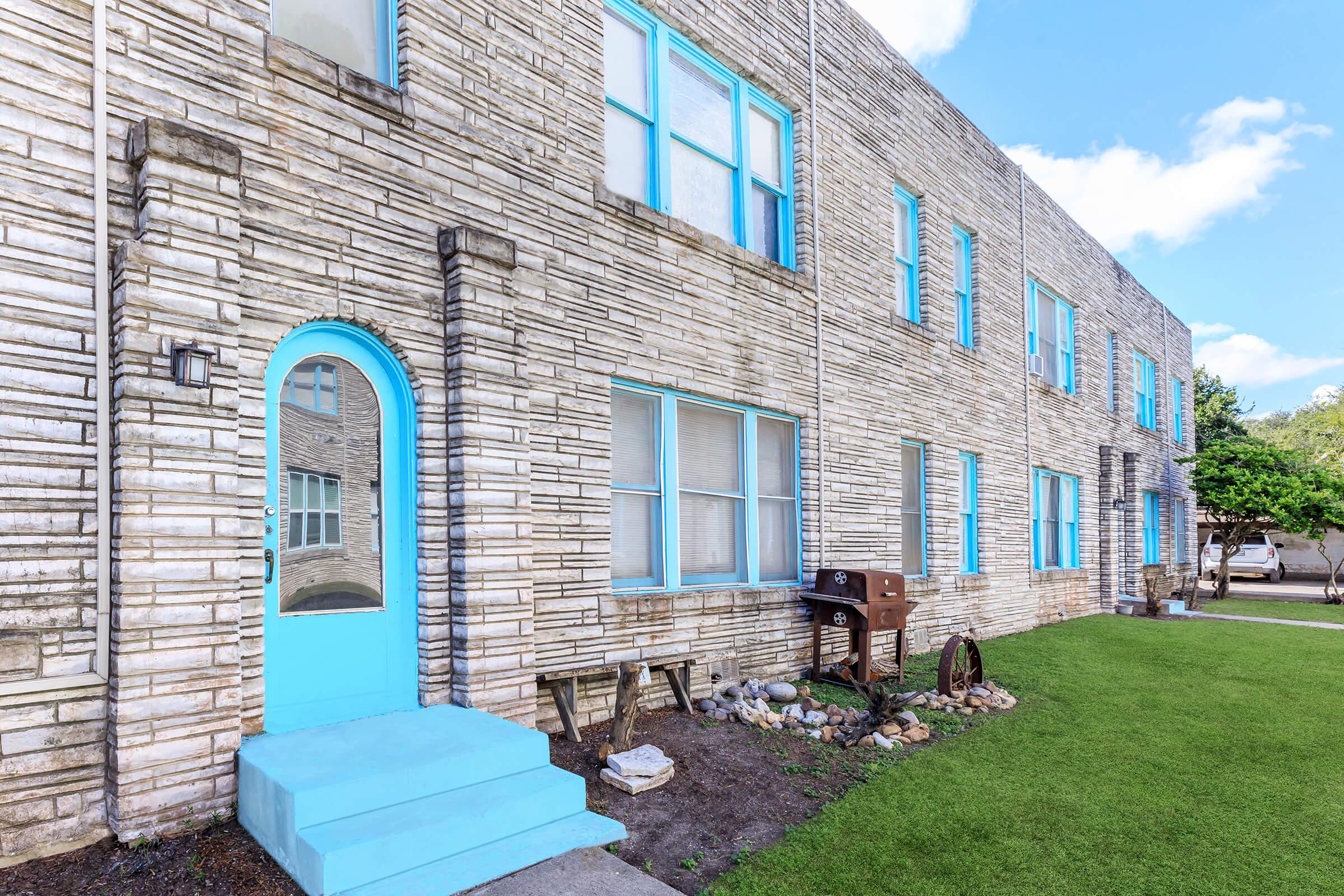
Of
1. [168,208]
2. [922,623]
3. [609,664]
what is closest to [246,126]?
[168,208]

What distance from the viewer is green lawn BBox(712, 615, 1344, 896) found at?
3686 millimetres

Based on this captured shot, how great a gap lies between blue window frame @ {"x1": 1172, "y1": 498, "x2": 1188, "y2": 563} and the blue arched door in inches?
816

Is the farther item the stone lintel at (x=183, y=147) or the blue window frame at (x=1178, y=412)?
the blue window frame at (x=1178, y=412)

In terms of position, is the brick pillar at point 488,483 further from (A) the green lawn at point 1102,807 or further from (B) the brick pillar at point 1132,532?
(B) the brick pillar at point 1132,532

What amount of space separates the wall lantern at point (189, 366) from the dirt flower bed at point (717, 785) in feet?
9.95

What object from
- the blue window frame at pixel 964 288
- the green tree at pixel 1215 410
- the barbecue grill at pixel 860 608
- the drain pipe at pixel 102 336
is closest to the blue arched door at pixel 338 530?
the drain pipe at pixel 102 336

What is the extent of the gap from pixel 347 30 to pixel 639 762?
4953mm

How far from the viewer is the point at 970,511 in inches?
448

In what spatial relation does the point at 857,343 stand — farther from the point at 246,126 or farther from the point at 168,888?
the point at 168,888

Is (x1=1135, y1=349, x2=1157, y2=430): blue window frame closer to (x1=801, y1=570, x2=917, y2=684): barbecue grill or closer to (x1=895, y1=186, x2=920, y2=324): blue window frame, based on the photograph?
(x1=895, y1=186, x2=920, y2=324): blue window frame

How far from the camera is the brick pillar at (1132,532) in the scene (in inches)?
655

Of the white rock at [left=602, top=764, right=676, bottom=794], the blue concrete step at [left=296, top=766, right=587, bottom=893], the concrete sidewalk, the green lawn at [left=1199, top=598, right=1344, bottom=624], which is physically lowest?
the green lawn at [left=1199, top=598, right=1344, bottom=624]

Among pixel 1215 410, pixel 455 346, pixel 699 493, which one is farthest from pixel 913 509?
pixel 1215 410

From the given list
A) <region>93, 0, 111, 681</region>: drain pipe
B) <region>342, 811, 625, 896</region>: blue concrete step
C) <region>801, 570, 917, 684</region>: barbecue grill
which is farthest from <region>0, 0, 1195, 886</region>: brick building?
<region>342, 811, 625, 896</region>: blue concrete step
